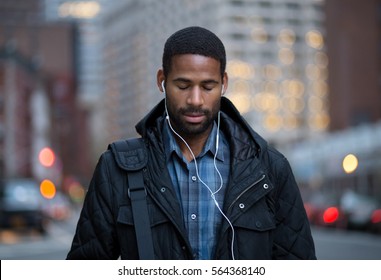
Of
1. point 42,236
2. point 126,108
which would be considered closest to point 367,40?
point 42,236

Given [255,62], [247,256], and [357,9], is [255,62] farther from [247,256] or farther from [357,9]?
[247,256]

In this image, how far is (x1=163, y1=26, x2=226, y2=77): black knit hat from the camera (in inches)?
117

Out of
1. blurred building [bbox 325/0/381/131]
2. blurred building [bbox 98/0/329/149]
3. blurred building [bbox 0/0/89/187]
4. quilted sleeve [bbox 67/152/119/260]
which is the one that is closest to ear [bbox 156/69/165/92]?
quilted sleeve [bbox 67/152/119/260]

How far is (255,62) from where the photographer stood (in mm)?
149125

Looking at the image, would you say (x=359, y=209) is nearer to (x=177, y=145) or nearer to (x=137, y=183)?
(x=177, y=145)

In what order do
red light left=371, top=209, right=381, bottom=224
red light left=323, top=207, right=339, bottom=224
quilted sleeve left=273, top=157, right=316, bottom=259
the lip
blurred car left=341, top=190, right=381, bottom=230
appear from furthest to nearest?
red light left=323, top=207, right=339, bottom=224, blurred car left=341, top=190, right=381, bottom=230, red light left=371, top=209, right=381, bottom=224, quilted sleeve left=273, top=157, right=316, bottom=259, the lip

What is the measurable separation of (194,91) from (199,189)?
0.30 meters

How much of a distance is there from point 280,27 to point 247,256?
150 m

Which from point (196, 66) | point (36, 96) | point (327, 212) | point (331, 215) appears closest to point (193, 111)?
point (196, 66)

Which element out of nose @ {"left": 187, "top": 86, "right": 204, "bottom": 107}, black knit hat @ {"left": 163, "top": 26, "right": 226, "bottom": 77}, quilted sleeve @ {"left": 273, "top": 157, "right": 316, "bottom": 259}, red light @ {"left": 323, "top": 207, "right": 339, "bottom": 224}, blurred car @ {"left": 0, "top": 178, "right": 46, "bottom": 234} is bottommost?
red light @ {"left": 323, "top": 207, "right": 339, "bottom": 224}

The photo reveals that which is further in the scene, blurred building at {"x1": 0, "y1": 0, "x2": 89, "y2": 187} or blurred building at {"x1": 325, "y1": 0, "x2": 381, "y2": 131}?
blurred building at {"x1": 0, "y1": 0, "x2": 89, "y2": 187}

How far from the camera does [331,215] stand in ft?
107

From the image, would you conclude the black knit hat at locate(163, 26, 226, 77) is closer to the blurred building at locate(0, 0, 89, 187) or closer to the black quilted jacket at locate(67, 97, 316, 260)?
the black quilted jacket at locate(67, 97, 316, 260)

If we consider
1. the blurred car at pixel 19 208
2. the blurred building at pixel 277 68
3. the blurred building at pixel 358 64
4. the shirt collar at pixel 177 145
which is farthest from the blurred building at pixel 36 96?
the shirt collar at pixel 177 145
